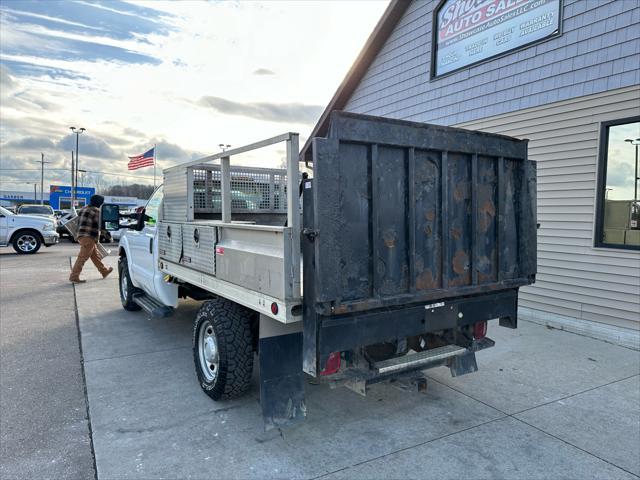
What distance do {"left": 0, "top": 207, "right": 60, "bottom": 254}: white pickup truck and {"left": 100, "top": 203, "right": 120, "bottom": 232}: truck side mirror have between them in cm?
1255

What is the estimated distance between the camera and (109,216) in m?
6.15

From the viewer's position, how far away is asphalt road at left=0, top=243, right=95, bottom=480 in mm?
3064

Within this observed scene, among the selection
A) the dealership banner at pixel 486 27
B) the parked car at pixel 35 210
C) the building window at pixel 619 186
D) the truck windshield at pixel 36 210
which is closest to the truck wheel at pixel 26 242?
the parked car at pixel 35 210

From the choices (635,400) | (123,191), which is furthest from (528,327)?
(123,191)

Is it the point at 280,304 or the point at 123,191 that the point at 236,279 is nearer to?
the point at 280,304


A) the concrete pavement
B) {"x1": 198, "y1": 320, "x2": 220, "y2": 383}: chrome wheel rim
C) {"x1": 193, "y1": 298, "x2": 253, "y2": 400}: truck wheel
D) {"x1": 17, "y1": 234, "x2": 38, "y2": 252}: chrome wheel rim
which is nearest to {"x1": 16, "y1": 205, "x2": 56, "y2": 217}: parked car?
{"x1": 17, "y1": 234, "x2": 38, "y2": 252}: chrome wheel rim

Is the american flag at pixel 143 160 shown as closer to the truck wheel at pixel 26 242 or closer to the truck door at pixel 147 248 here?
the truck wheel at pixel 26 242

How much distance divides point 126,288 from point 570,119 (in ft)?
23.8

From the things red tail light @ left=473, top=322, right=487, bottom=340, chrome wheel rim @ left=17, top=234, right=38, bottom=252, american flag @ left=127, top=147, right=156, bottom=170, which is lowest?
chrome wheel rim @ left=17, top=234, right=38, bottom=252

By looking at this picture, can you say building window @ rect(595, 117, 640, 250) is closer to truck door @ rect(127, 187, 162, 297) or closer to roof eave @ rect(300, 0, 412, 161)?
roof eave @ rect(300, 0, 412, 161)

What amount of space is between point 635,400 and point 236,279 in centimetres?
383

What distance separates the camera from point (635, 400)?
13.6ft

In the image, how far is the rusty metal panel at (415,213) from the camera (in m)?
2.82

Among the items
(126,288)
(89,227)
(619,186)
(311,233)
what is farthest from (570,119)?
(89,227)
